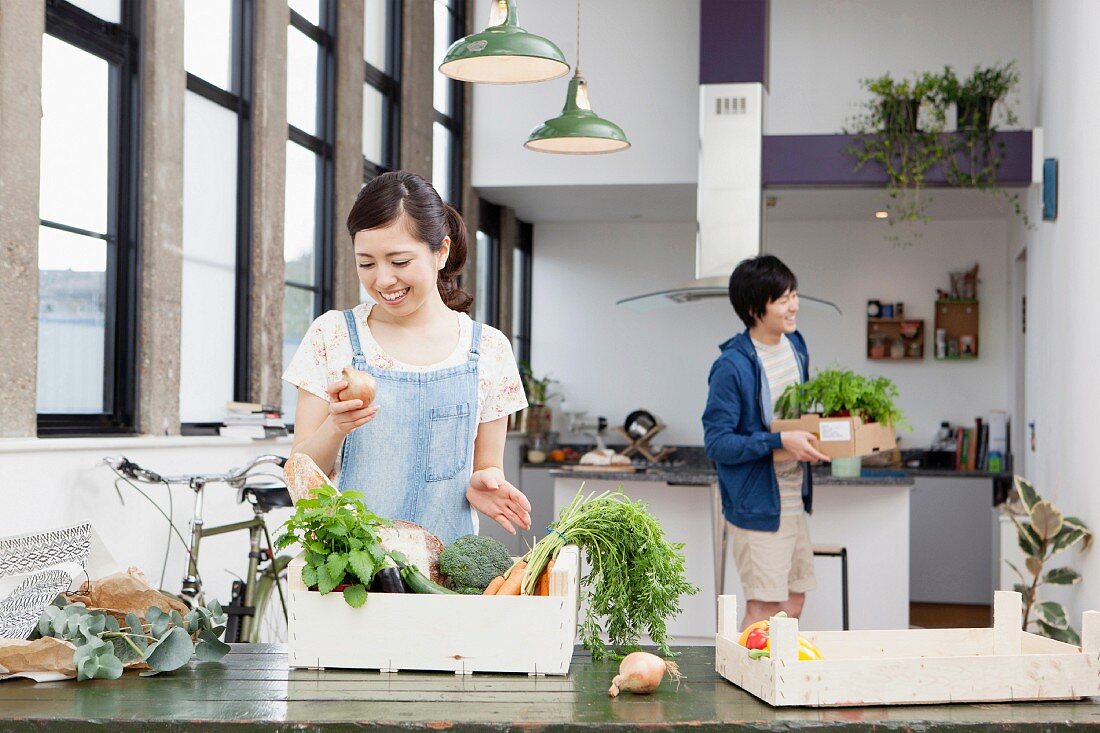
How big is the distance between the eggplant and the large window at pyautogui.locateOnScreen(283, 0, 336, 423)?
4.22m

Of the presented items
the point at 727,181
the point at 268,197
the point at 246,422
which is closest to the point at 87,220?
the point at 246,422

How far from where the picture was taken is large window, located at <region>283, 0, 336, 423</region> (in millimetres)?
5824

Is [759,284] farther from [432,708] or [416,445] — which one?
[432,708]

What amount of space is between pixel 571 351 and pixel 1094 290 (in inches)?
219

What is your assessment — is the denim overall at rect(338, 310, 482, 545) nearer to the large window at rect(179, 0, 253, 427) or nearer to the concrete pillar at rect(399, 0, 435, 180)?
the large window at rect(179, 0, 253, 427)

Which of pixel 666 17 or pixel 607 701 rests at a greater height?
pixel 666 17

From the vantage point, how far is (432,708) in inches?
58.4

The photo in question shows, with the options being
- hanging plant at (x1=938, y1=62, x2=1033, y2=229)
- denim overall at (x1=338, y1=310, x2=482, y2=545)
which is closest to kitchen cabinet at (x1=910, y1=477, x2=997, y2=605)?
hanging plant at (x1=938, y1=62, x2=1033, y2=229)

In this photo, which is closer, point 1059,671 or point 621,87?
point 1059,671

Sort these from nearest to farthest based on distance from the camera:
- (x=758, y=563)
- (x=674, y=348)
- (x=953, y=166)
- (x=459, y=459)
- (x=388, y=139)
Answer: (x=459, y=459), (x=758, y=563), (x=953, y=166), (x=388, y=139), (x=674, y=348)

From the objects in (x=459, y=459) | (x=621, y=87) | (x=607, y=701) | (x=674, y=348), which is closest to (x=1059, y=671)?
(x=607, y=701)

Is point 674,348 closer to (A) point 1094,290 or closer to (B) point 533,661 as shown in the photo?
(A) point 1094,290

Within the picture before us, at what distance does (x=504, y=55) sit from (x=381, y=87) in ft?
11.7

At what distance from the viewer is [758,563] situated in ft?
12.5
